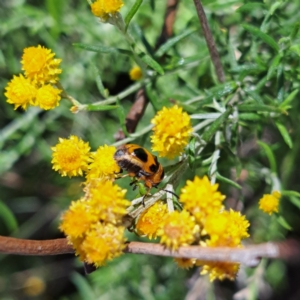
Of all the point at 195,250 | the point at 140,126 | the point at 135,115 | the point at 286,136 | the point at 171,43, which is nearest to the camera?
the point at 195,250

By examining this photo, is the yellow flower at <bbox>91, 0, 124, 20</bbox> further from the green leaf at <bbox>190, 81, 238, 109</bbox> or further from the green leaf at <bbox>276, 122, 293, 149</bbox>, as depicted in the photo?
the green leaf at <bbox>276, 122, 293, 149</bbox>

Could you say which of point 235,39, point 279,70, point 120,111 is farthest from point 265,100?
point 120,111

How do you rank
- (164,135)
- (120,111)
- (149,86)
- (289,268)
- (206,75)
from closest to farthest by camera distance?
(164,135)
(120,111)
(149,86)
(206,75)
(289,268)

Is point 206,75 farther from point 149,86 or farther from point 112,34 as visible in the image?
point 112,34

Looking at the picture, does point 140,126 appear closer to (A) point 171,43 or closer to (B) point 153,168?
(A) point 171,43

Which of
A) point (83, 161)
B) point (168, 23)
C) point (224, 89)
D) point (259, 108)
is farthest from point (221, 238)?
point (168, 23)

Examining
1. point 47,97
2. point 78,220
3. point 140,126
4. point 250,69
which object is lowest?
point 140,126

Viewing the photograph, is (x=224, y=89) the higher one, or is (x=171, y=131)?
(x=171, y=131)
